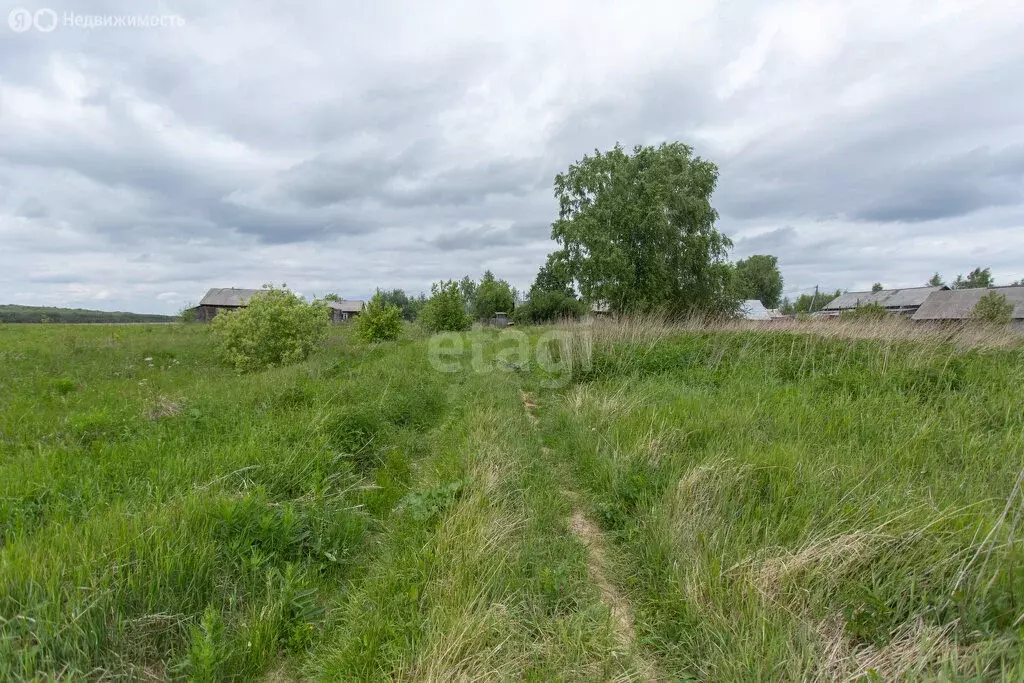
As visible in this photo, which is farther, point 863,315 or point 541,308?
point 541,308

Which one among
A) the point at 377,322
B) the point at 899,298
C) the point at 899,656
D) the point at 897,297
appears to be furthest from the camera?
the point at 897,297

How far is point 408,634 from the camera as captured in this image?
2078mm

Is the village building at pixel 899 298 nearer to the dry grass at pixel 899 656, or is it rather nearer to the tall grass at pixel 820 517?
the tall grass at pixel 820 517

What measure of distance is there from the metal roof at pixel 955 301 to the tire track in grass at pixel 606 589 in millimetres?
46311

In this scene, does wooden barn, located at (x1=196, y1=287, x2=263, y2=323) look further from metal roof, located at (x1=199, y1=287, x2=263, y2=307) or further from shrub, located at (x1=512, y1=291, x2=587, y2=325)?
shrub, located at (x1=512, y1=291, x2=587, y2=325)

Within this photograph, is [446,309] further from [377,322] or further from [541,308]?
[541,308]

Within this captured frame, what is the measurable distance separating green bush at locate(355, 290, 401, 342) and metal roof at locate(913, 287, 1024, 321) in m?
43.3

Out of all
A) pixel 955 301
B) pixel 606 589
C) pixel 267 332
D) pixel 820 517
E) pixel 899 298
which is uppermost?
pixel 899 298

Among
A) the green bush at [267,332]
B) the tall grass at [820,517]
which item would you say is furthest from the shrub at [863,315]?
the green bush at [267,332]

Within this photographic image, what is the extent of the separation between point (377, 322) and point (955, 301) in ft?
170

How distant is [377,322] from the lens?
66.0 ft

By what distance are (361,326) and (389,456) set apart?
16896 millimetres

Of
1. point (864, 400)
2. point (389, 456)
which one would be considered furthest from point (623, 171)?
point (389, 456)

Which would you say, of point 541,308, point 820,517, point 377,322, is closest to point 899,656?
point 820,517
